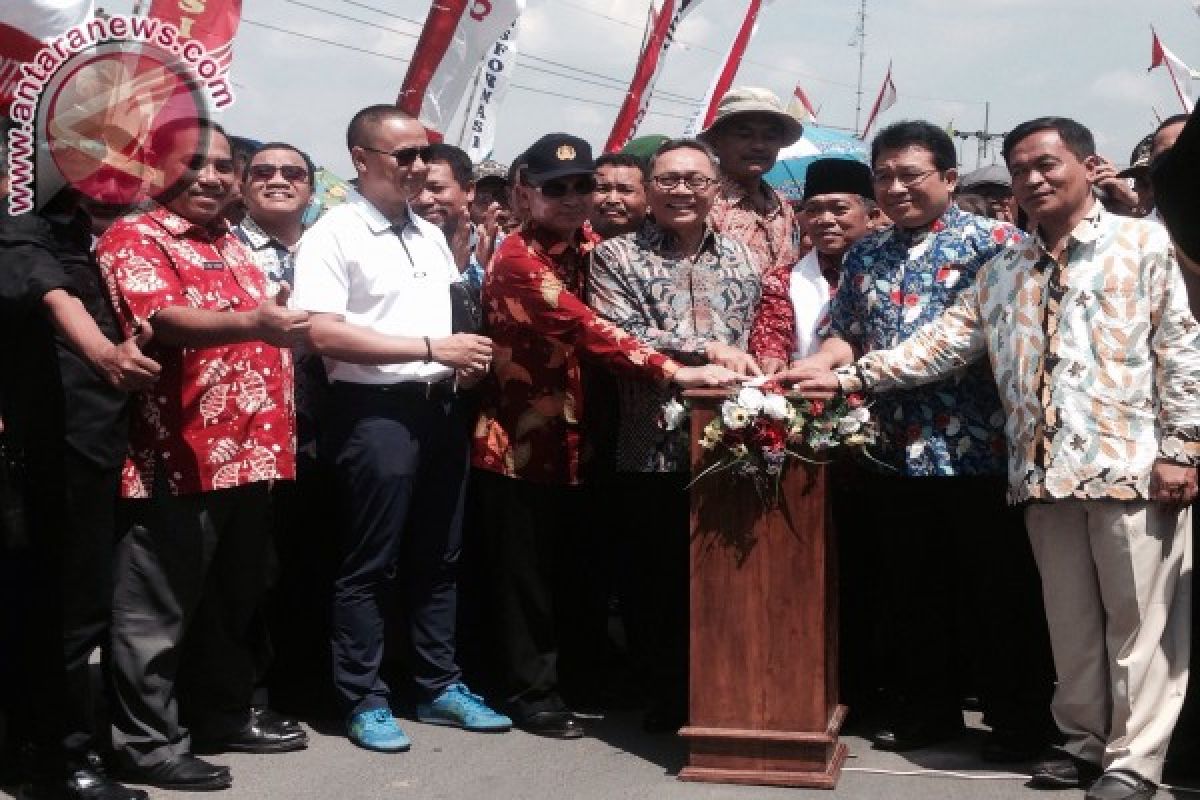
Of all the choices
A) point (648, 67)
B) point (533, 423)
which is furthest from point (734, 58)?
point (533, 423)

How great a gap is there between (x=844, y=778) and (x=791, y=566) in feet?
2.44

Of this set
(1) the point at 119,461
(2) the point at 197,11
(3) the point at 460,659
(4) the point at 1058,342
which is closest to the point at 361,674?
(3) the point at 460,659

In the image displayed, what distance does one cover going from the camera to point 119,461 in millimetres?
4602

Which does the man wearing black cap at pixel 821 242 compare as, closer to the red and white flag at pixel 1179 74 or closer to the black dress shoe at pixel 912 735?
the black dress shoe at pixel 912 735

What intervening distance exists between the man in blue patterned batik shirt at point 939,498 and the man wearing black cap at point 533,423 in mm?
975

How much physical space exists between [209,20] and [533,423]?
3.39 m

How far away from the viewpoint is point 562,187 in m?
5.53

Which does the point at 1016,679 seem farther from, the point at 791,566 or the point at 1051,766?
the point at 791,566

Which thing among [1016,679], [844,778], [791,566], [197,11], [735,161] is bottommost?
[844,778]

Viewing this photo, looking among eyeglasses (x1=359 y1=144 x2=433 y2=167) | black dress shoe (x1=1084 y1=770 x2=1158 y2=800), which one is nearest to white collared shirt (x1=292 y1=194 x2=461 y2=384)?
eyeglasses (x1=359 y1=144 x2=433 y2=167)

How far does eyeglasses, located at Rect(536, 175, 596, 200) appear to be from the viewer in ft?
18.1

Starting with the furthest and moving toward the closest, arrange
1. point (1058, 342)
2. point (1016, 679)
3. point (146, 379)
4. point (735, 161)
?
point (735, 161) → point (1016, 679) → point (1058, 342) → point (146, 379)

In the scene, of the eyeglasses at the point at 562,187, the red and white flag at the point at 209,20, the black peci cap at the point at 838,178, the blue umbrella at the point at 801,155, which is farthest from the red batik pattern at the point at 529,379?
the blue umbrella at the point at 801,155

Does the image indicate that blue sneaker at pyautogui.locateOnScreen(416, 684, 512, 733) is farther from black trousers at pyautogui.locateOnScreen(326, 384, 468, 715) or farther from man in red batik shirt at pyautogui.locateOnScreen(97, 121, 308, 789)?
man in red batik shirt at pyautogui.locateOnScreen(97, 121, 308, 789)
